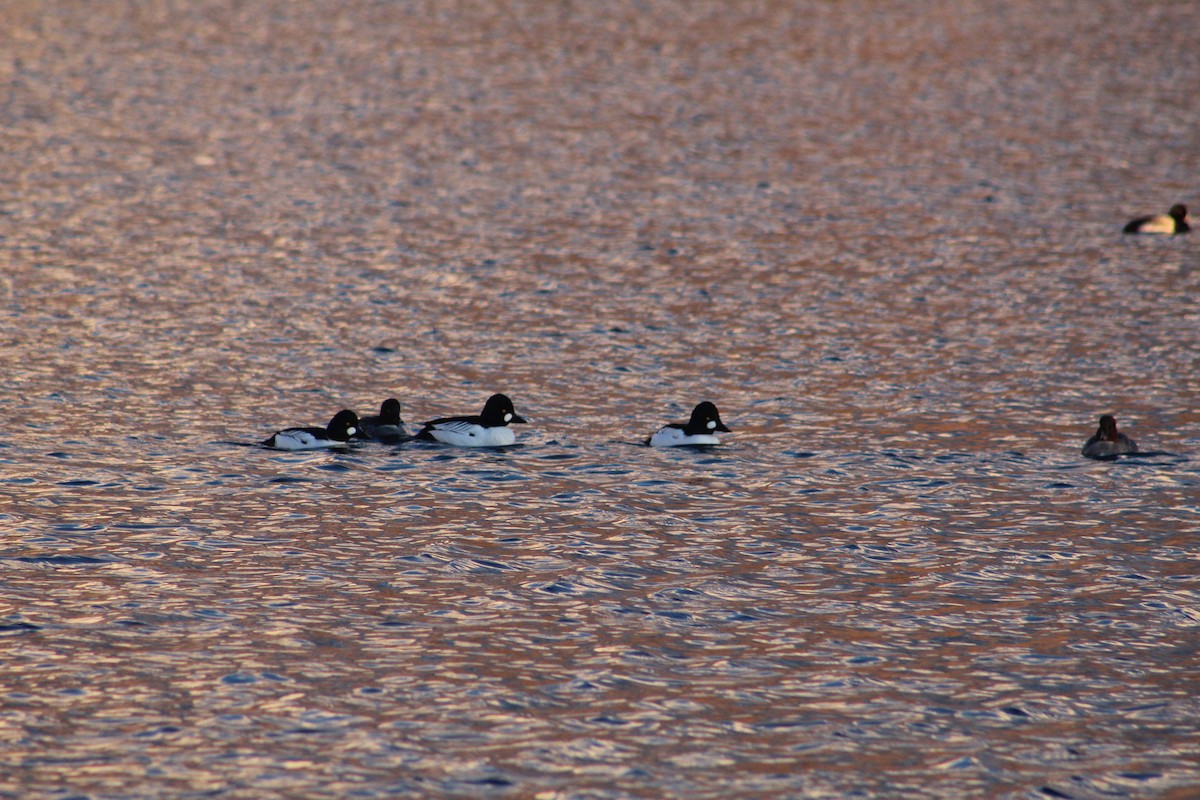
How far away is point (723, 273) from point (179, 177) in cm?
1566

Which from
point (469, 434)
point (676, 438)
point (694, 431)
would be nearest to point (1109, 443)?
point (694, 431)

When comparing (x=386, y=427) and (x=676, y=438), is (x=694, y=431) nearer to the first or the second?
(x=676, y=438)

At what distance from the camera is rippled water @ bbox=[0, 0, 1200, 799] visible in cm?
1350

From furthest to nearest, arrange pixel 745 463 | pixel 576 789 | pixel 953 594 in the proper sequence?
1. pixel 745 463
2. pixel 953 594
3. pixel 576 789

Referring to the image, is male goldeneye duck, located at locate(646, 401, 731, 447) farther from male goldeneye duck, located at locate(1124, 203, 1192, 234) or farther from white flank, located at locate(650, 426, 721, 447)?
male goldeneye duck, located at locate(1124, 203, 1192, 234)

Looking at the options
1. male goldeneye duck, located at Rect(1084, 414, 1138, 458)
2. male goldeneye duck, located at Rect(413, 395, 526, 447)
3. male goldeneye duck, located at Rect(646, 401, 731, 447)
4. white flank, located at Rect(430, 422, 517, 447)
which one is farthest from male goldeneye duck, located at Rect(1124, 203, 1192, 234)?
white flank, located at Rect(430, 422, 517, 447)

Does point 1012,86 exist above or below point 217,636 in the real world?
above

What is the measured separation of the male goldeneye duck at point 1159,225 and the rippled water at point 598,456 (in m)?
0.77

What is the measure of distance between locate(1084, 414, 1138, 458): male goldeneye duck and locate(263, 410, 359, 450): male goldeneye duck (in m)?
9.74

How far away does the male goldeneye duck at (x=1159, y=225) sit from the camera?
35531mm

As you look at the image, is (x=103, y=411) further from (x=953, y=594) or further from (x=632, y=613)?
(x=953, y=594)

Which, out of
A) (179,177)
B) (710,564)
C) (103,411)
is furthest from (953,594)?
(179,177)

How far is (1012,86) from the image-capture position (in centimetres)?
5431

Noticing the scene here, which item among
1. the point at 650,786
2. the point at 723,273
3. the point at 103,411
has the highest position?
the point at 723,273
